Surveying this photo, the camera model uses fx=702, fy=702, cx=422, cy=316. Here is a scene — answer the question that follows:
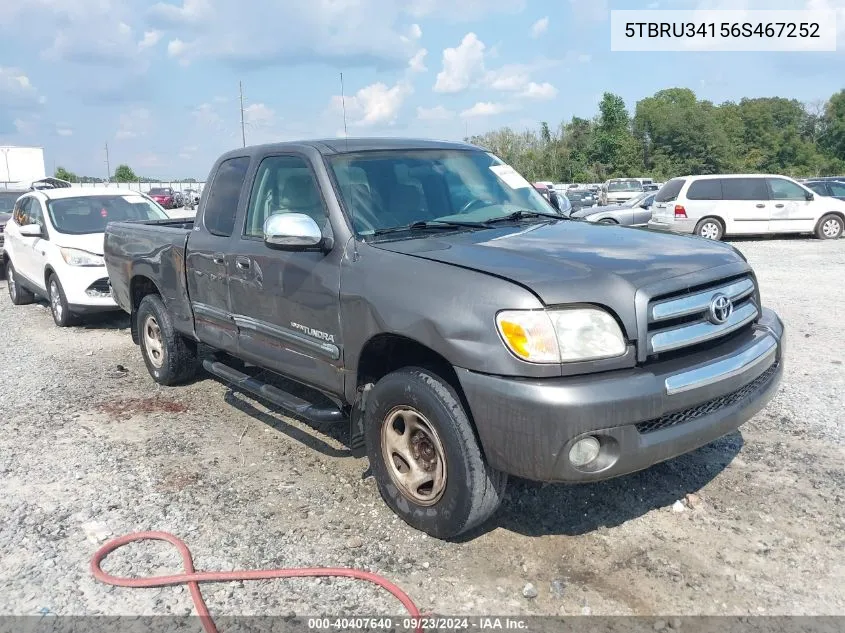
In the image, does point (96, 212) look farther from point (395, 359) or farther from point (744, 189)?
point (744, 189)

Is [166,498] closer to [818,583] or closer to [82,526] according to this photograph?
[82,526]

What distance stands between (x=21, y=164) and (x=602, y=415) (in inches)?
2620

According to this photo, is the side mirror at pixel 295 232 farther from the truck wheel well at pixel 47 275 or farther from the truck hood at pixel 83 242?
the truck wheel well at pixel 47 275

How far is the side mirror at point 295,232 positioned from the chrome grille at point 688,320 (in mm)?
1759

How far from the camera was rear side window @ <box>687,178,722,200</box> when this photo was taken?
17.3 m

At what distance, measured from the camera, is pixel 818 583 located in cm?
299

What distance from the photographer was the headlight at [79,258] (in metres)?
8.50

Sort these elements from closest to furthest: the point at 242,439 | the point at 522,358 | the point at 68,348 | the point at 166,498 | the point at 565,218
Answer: the point at 522,358, the point at 166,498, the point at 565,218, the point at 242,439, the point at 68,348

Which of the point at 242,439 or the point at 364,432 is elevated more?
the point at 364,432

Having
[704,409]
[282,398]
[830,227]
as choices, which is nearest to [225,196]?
[282,398]

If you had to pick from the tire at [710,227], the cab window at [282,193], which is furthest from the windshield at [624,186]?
the cab window at [282,193]

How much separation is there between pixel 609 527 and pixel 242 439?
2.60 m

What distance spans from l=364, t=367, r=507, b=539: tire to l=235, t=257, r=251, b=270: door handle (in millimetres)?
1371

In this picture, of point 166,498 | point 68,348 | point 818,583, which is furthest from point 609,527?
point 68,348
